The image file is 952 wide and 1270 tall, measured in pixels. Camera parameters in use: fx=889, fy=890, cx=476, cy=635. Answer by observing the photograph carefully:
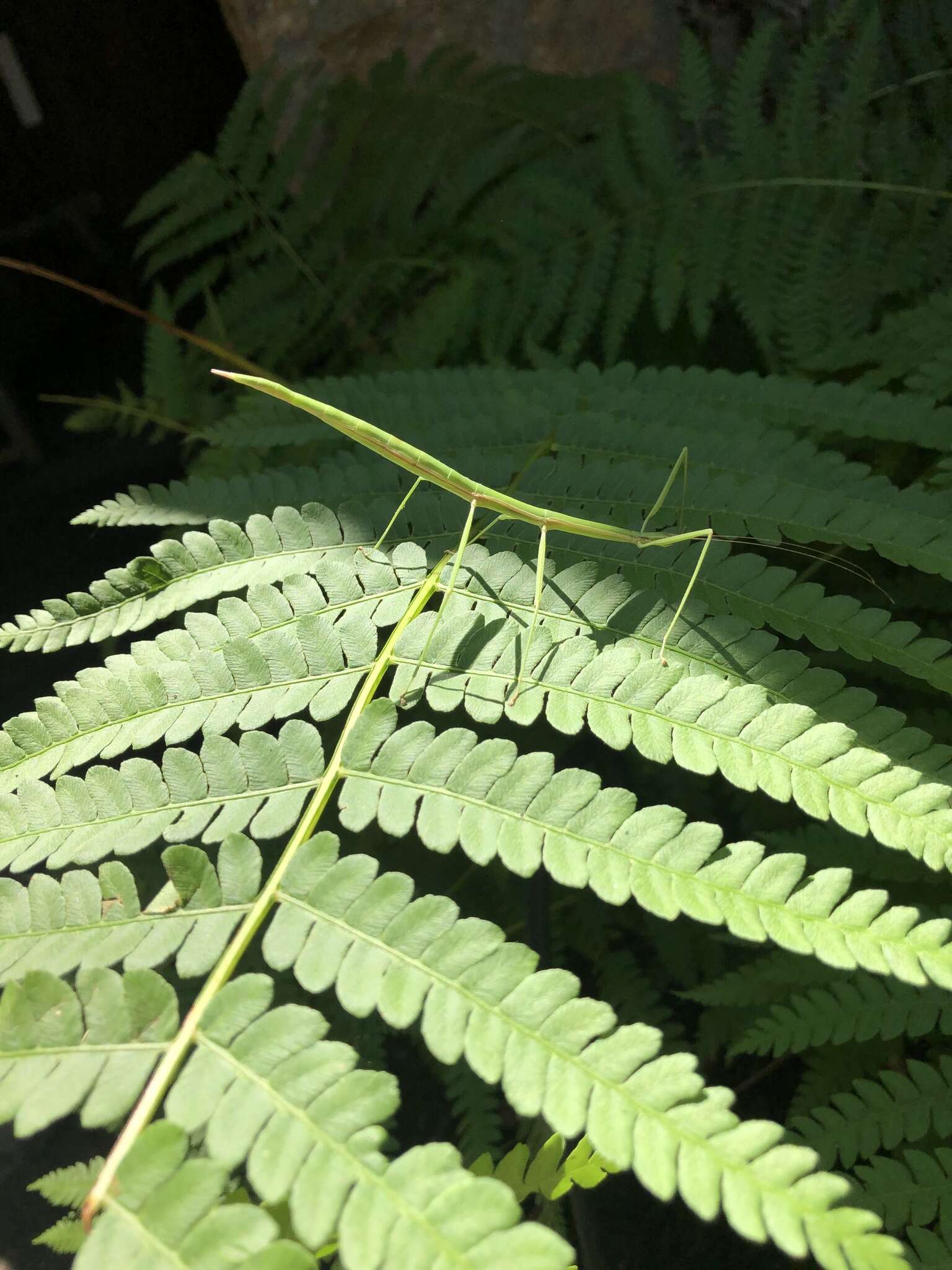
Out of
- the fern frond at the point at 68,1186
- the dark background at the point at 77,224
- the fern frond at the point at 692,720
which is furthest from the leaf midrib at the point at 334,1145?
the dark background at the point at 77,224

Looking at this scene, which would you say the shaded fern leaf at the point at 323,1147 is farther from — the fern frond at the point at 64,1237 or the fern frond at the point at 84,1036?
the fern frond at the point at 64,1237

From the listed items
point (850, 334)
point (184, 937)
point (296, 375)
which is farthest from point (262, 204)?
point (184, 937)

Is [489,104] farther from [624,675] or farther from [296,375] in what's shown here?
[624,675]

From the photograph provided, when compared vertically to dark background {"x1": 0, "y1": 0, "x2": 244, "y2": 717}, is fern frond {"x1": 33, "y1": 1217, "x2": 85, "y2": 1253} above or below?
below

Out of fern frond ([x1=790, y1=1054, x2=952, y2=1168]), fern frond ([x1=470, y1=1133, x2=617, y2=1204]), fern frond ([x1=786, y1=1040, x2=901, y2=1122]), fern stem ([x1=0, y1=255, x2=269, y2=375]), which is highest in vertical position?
fern stem ([x1=0, y1=255, x2=269, y2=375])

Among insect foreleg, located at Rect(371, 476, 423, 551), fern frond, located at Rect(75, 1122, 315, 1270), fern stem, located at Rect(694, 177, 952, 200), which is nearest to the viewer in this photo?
fern frond, located at Rect(75, 1122, 315, 1270)

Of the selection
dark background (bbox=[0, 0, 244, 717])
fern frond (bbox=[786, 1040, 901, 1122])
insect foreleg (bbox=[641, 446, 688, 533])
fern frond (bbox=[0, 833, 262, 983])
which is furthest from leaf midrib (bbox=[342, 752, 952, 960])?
dark background (bbox=[0, 0, 244, 717])

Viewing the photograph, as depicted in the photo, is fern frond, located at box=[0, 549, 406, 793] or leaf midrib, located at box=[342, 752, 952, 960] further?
fern frond, located at box=[0, 549, 406, 793]

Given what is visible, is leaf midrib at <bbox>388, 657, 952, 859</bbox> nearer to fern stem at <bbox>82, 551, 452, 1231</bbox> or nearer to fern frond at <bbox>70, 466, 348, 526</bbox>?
fern stem at <bbox>82, 551, 452, 1231</bbox>
